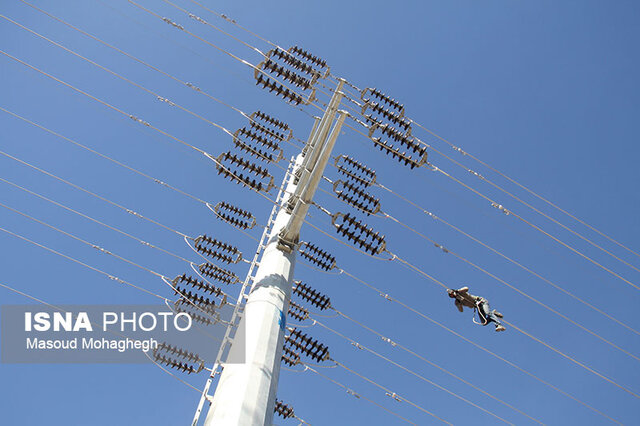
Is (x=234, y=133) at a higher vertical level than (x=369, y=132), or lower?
lower

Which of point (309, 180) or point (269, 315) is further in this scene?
point (309, 180)

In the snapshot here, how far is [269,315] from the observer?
31.0 ft

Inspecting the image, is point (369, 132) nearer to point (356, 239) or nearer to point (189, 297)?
point (356, 239)

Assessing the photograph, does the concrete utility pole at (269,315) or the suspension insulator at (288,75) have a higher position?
the suspension insulator at (288,75)

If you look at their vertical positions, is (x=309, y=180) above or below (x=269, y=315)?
above

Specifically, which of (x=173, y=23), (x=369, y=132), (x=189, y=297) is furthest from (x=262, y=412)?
(x=173, y=23)

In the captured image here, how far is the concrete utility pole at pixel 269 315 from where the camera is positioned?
25.5 feet

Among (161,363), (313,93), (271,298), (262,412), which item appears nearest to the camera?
(262,412)

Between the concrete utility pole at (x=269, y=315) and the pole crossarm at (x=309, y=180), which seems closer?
the concrete utility pole at (x=269, y=315)

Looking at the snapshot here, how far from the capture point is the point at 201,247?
14094 mm

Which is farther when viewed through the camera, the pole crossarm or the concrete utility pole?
the pole crossarm

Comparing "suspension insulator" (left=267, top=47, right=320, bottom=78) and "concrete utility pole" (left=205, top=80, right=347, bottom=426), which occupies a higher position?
"suspension insulator" (left=267, top=47, right=320, bottom=78)

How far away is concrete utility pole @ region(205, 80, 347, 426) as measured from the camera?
7.78 meters

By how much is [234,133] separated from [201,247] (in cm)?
336
